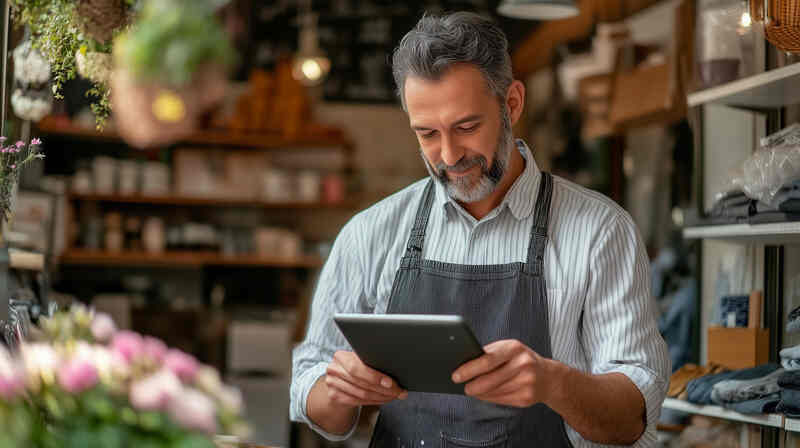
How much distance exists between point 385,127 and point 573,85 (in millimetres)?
2146

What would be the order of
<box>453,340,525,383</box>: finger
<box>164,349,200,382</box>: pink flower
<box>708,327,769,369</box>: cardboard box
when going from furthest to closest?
<box>708,327,769,369</box>: cardboard box < <box>453,340,525,383</box>: finger < <box>164,349,200,382</box>: pink flower

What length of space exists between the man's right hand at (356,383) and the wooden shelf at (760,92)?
1.46 metres

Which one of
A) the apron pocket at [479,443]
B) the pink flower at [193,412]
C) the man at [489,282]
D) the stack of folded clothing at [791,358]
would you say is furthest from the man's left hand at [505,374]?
the stack of folded clothing at [791,358]

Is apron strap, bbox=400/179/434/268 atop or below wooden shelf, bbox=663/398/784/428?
atop

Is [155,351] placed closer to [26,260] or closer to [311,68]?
[26,260]

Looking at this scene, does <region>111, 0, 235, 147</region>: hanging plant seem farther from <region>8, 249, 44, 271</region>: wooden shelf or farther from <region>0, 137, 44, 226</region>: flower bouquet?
<region>8, 249, 44, 271</region>: wooden shelf

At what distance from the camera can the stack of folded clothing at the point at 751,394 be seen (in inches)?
98.0

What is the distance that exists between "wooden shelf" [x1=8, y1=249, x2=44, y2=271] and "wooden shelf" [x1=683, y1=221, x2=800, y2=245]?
1.98 m

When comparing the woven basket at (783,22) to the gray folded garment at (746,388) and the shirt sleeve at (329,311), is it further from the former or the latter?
the shirt sleeve at (329,311)

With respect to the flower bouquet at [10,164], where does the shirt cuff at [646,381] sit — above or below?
below

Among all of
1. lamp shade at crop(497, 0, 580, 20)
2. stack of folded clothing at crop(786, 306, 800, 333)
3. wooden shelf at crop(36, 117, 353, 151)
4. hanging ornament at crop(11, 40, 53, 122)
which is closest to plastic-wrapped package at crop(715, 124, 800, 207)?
stack of folded clothing at crop(786, 306, 800, 333)

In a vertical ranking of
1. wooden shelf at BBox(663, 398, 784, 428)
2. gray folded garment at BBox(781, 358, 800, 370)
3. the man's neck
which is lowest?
wooden shelf at BBox(663, 398, 784, 428)

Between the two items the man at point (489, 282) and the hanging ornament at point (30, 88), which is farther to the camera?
the hanging ornament at point (30, 88)

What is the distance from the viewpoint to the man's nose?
1.88 meters
